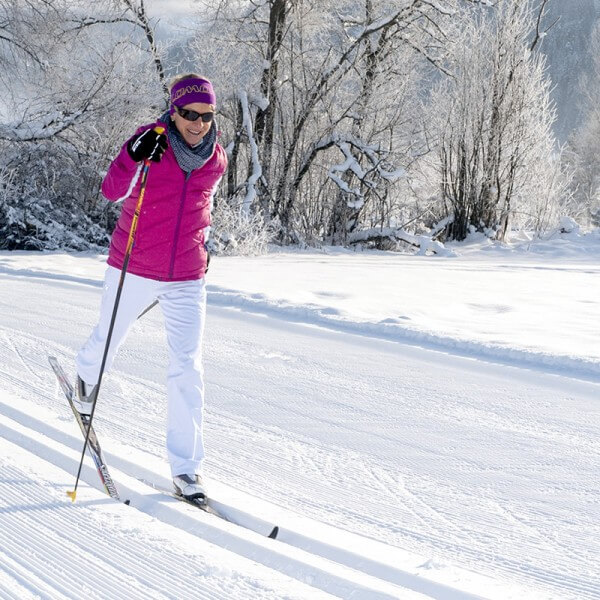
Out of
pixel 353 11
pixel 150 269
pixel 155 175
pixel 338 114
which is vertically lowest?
pixel 150 269

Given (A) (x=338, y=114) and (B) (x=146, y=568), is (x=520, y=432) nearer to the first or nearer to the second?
(B) (x=146, y=568)

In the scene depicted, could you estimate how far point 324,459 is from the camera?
3.60 meters

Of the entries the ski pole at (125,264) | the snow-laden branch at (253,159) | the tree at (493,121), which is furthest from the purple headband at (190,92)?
the tree at (493,121)

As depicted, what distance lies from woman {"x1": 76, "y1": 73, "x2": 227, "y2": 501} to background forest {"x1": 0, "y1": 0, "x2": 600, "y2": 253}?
36.4 ft

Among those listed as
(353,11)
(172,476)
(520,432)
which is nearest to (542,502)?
(520,432)

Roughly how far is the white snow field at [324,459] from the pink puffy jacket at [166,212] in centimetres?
86

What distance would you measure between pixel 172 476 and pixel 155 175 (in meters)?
1.14

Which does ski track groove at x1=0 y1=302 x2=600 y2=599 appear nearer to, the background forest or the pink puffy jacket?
the pink puffy jacket

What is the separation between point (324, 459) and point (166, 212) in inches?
51.8

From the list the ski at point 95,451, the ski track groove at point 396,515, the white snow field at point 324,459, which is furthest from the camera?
the ski at point 95,451

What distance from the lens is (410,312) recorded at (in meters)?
7.43

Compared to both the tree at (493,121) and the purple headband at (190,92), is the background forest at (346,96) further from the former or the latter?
the purple headband at (190,92)

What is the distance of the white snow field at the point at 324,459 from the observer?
2408 mm

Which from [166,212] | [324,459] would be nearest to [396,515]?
[324,459]
